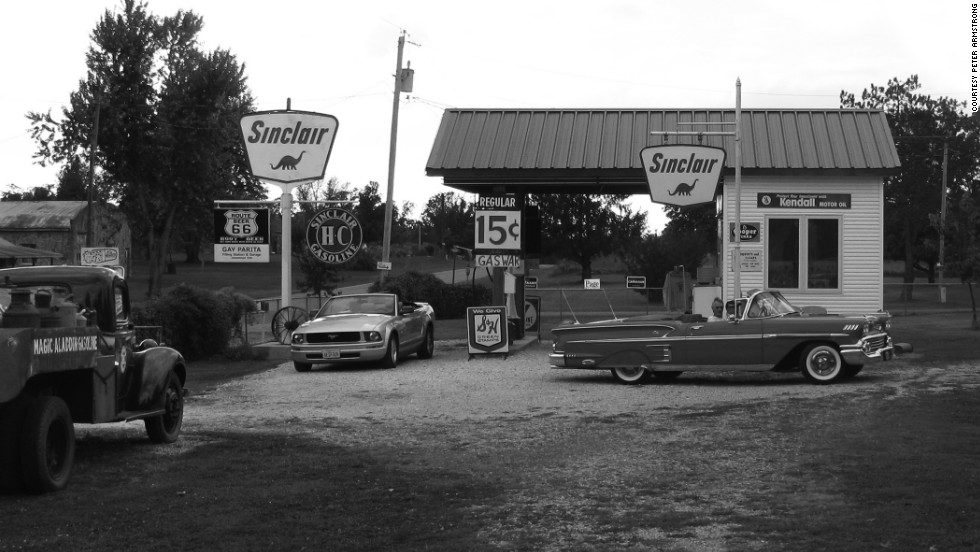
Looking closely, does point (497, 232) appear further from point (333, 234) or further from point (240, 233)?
point (240, 233)

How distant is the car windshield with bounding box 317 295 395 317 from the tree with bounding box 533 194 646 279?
4789 cm

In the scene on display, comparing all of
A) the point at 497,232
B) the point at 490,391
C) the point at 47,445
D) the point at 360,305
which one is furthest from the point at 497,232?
the point at 47,445

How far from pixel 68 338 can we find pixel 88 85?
46.1 meters

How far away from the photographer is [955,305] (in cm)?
5238

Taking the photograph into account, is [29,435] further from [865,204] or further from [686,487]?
[865,204]

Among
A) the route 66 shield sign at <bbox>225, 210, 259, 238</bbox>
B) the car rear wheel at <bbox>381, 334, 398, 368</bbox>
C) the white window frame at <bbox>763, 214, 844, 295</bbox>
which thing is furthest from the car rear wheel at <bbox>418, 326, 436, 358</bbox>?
the white window frame at <bbox>763, 214, 844, 295</bbox>

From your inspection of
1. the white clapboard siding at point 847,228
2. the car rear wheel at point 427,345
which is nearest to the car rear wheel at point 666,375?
the car rear wheel at point 427,345

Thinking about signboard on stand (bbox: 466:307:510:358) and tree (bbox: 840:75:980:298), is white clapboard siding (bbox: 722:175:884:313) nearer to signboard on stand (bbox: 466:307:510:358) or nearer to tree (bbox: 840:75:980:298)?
signboard on stand (bbox: 466:307:510:358)

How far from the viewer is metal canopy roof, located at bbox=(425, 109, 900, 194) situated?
24781 millimetres

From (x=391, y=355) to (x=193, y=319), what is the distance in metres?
4.97

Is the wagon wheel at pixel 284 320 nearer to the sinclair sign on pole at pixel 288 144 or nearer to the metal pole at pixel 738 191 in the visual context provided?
the sinclair sign on pole at pixel 288 144

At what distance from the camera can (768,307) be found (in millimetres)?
17531

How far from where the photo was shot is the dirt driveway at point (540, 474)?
712 cm

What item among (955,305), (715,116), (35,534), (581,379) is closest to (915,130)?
(955,305)
